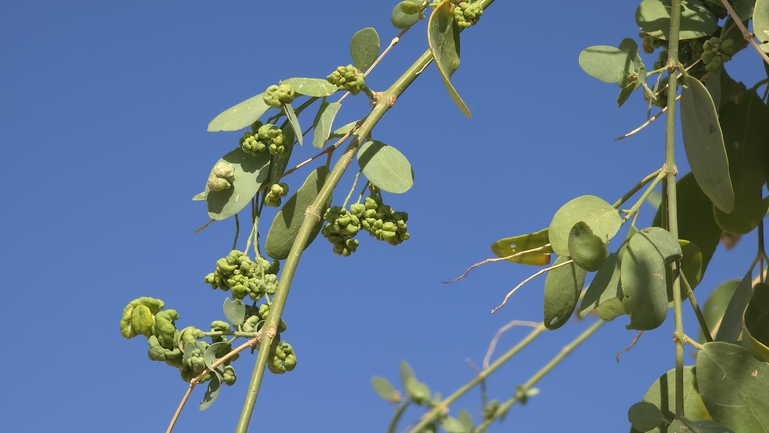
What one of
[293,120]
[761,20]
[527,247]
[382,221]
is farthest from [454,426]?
[761,20]

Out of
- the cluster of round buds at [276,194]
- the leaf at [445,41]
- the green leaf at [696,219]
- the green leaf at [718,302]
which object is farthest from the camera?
the green leaf at [718,302]

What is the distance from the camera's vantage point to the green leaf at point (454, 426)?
1085mm

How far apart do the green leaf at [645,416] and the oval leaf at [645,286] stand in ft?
0.26

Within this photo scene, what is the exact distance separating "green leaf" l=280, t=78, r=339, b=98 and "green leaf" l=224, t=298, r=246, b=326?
0.22 m

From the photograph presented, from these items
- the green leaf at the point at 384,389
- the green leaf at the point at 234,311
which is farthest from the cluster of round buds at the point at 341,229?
the green leaf at the point at 384,389

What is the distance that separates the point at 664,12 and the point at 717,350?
1.31ft

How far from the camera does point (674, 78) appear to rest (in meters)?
0.81

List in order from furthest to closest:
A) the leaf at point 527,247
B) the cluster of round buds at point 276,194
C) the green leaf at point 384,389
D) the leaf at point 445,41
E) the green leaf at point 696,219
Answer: the green leaf at point 384,389 < the green leaf at point 696,219 < the leaf at point 527,247 < the cluster of round buds at point 276,194 < the leaf at point 445,41

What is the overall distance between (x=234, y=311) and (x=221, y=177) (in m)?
0.14

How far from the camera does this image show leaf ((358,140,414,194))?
2.65 ft

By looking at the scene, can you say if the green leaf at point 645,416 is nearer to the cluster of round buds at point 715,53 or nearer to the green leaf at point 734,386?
the green leaf at point 734,386

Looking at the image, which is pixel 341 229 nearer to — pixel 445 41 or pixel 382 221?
pixel 382 221

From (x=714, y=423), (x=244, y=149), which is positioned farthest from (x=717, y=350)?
(x=244, y=149)

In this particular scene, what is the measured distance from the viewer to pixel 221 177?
2.66 feet
